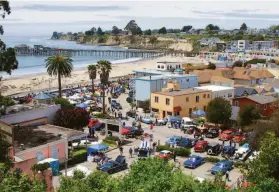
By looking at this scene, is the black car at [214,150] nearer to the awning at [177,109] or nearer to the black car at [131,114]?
the awning at [177,109]

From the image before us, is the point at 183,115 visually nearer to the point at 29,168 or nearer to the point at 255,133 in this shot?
the point at 255,133

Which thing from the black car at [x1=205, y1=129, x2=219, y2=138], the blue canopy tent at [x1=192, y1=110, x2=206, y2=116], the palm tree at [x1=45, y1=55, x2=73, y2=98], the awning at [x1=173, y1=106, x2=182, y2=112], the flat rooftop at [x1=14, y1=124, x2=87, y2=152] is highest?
the palm tree at [x1=45, y1=55, x2=73, y2=98]

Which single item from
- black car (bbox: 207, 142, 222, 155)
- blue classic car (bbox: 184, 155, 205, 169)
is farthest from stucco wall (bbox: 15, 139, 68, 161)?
black car (bbox: 207, 142, 222, 155)

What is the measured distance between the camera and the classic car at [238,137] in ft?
124

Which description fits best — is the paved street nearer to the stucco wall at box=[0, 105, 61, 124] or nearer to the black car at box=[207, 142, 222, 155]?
the black car at box=[207, 142, 222, 155]

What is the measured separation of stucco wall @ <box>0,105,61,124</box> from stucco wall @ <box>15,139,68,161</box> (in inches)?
201

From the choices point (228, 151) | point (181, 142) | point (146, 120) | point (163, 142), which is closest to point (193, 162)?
point (228, 151)

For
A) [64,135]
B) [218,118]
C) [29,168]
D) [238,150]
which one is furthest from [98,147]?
[218,118]

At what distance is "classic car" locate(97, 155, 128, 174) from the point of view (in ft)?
93.6

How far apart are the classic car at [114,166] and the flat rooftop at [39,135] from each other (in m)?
4.86

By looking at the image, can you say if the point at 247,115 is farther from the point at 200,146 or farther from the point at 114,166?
the point at 114,166

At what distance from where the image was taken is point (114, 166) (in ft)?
95.3

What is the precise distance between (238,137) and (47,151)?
1853 centimetres

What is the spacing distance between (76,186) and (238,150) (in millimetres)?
19960
